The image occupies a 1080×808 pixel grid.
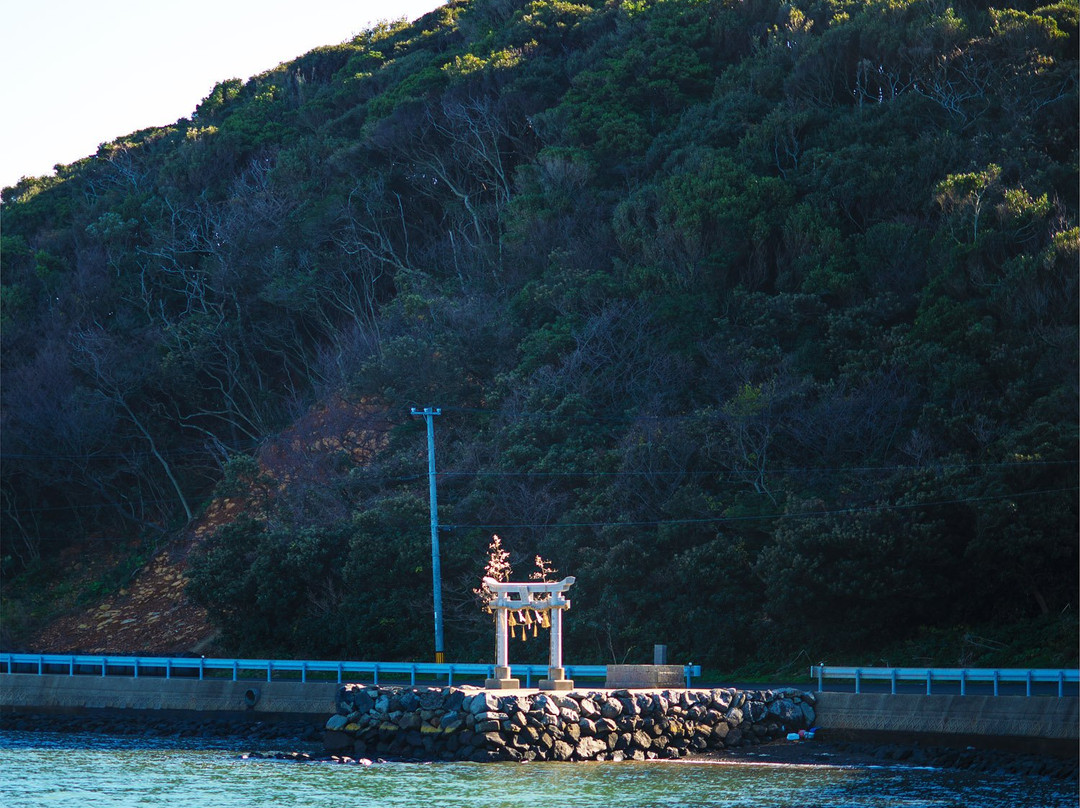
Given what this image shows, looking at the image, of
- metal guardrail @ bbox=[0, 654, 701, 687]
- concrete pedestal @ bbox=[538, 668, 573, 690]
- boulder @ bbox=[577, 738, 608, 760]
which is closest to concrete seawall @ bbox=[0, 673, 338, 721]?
metal guardrail @ bbox=[0, 654, 701, 687]

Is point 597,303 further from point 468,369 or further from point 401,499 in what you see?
point 401,499

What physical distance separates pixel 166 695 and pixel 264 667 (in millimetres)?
2699

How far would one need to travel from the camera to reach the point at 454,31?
212 feet

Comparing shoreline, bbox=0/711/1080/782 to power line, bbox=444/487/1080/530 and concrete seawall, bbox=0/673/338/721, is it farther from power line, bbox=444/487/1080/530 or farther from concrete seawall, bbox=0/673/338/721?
power line, bbox=444/487/1080/530

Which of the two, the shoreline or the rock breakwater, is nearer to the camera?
the shoreline

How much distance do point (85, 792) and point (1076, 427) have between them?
22.3m

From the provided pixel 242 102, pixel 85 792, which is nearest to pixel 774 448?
pixel 85 792

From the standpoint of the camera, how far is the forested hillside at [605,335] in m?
31.9

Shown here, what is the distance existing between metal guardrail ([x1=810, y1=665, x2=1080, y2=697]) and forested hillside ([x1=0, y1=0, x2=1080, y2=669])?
125 inches

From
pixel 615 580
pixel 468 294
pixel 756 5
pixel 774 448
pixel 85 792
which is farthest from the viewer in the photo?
pixel 756 5

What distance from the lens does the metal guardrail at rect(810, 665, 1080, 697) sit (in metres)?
24.0

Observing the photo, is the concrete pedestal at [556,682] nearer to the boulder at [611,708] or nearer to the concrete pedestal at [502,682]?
the concrete pedestal at [502,682]

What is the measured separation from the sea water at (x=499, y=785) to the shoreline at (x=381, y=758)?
39cm

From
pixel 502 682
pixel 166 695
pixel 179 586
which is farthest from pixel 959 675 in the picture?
pixel 179 586
